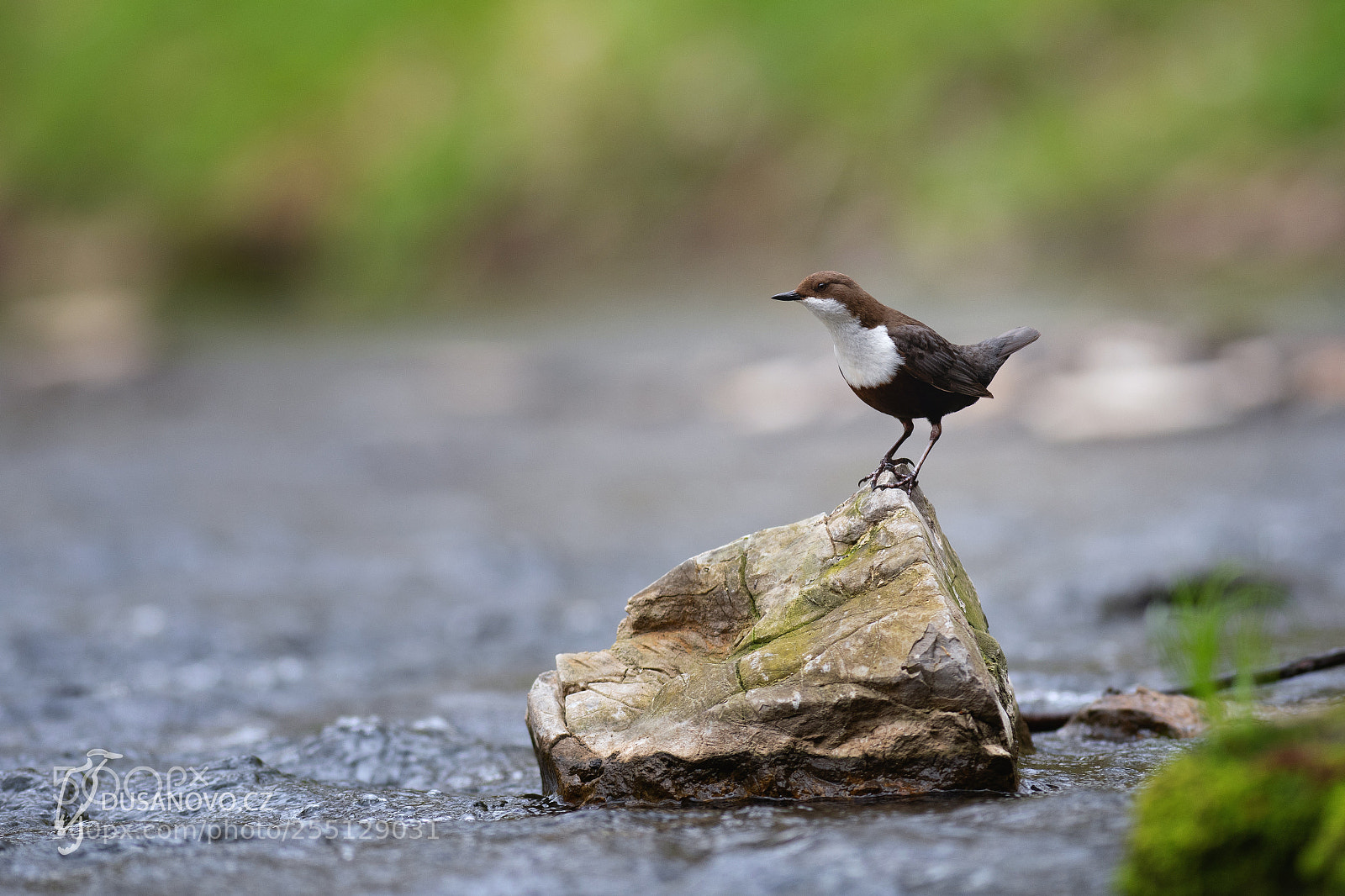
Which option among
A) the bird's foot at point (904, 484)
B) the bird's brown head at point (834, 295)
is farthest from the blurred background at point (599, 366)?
the bird's brown head at point (834, 295)

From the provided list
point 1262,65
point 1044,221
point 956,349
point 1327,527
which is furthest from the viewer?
point 1044,221

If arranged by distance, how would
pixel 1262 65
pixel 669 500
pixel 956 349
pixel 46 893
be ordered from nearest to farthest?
pixel 46 893, pixel 956 349, pixel 669 500, pixel 1262 65

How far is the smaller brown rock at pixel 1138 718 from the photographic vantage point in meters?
4.39

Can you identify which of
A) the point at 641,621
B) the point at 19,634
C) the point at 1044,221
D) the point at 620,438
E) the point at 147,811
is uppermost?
the point at 1044,221

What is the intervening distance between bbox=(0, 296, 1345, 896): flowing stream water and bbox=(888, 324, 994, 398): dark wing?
1396 mm

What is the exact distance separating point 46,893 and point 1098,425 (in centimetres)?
1060

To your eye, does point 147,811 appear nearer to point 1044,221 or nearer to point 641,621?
point 641,621

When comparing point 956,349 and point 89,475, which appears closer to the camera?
point 956,349

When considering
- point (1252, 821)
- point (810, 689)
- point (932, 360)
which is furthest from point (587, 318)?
point (1252, 821)

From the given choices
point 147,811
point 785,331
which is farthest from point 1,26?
point 147,811

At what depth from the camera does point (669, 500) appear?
1118cm

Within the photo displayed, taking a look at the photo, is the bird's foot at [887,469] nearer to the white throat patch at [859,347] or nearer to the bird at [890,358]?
the bird at [890,358]

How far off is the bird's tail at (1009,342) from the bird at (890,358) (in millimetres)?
164

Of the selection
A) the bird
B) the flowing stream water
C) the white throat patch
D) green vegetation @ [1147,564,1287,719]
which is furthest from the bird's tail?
the flowing stream water
